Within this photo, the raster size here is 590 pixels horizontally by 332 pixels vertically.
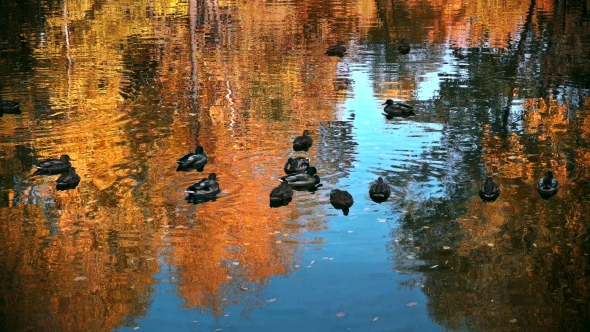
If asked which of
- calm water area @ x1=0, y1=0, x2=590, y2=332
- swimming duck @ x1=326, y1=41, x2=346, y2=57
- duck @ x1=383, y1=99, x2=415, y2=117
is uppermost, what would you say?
swimming duck @ x1=326, y1=41, x2=346, y2=57

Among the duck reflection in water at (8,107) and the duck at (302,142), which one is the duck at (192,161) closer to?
the duck at (302,142)

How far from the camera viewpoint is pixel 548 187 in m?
15.0

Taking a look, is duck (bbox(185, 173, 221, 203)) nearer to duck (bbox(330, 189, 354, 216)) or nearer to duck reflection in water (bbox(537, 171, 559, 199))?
duck (bbox(330, 189, 354, 216))

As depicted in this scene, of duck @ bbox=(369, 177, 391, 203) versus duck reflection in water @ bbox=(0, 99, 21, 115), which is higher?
duck reflection in water @ bbox=(0, 99, 21, 115)

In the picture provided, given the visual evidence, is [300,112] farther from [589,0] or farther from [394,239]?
[589,0]

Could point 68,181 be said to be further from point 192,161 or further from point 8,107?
point 8,107

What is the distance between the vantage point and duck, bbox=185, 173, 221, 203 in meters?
14.7

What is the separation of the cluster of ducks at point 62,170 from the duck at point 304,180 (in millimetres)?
3871

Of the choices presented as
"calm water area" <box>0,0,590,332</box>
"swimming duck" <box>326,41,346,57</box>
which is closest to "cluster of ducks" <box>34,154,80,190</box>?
"calm water area" <box>0,0,590,332</box>

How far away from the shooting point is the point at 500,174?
Answer: 634 inches

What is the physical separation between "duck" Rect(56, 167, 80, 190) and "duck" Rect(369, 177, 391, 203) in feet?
17.9

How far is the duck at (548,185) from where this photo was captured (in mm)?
15000

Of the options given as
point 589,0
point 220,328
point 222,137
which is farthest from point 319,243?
point 589,0

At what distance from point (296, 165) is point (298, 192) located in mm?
822
